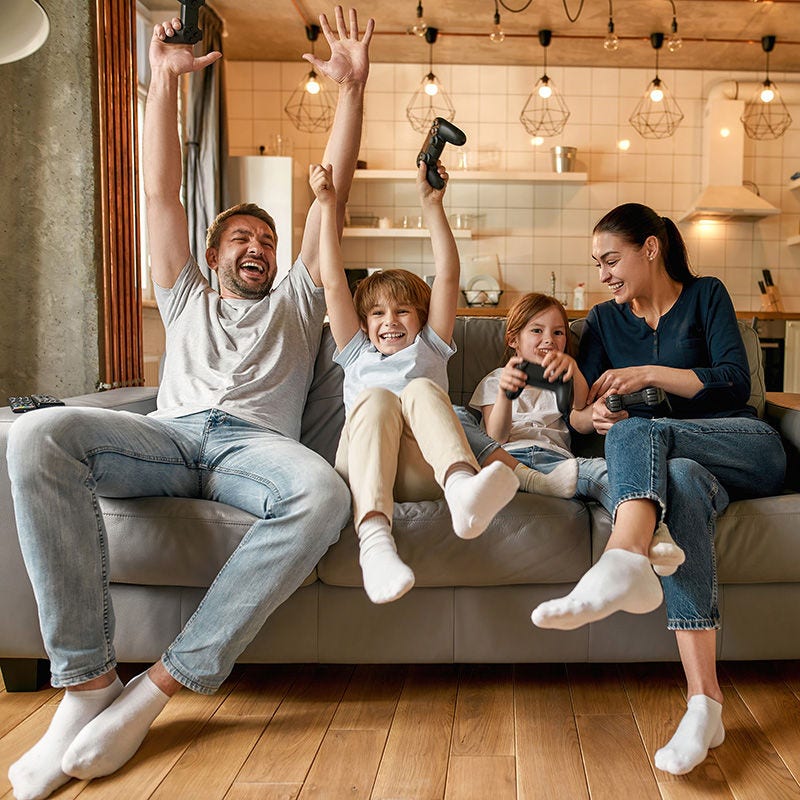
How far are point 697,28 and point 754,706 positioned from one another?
4514mm

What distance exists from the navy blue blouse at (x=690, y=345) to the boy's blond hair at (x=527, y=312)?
10 centimetres

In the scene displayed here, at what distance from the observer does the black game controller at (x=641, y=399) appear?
6.17ft

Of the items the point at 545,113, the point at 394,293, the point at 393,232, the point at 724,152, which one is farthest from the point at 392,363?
the point at 724,152

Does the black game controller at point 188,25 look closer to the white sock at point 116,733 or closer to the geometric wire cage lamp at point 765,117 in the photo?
the white sock at point 116,733

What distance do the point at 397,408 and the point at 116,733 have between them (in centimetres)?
79

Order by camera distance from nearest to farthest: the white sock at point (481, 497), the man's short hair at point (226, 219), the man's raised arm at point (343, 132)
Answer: the white sock at point (481, 497)
the man's raised arm at point (343, 132)
the man's short hair at point (226, 219)

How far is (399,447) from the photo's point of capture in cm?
167

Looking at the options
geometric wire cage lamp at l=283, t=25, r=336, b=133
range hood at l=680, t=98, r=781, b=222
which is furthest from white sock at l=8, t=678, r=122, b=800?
range hood at l=680, t=98, r=781, b=222

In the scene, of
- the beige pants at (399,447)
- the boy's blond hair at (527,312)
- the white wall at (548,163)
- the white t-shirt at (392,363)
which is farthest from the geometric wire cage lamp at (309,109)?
the beige pants at (399,447)

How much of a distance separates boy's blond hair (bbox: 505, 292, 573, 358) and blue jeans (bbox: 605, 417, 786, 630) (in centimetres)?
52

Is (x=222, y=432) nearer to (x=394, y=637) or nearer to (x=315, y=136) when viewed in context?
(x=394, y=637)

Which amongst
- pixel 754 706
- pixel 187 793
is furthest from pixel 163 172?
pixel 754 706

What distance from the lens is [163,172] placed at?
2.05m

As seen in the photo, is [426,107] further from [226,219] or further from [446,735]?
[446,735]
